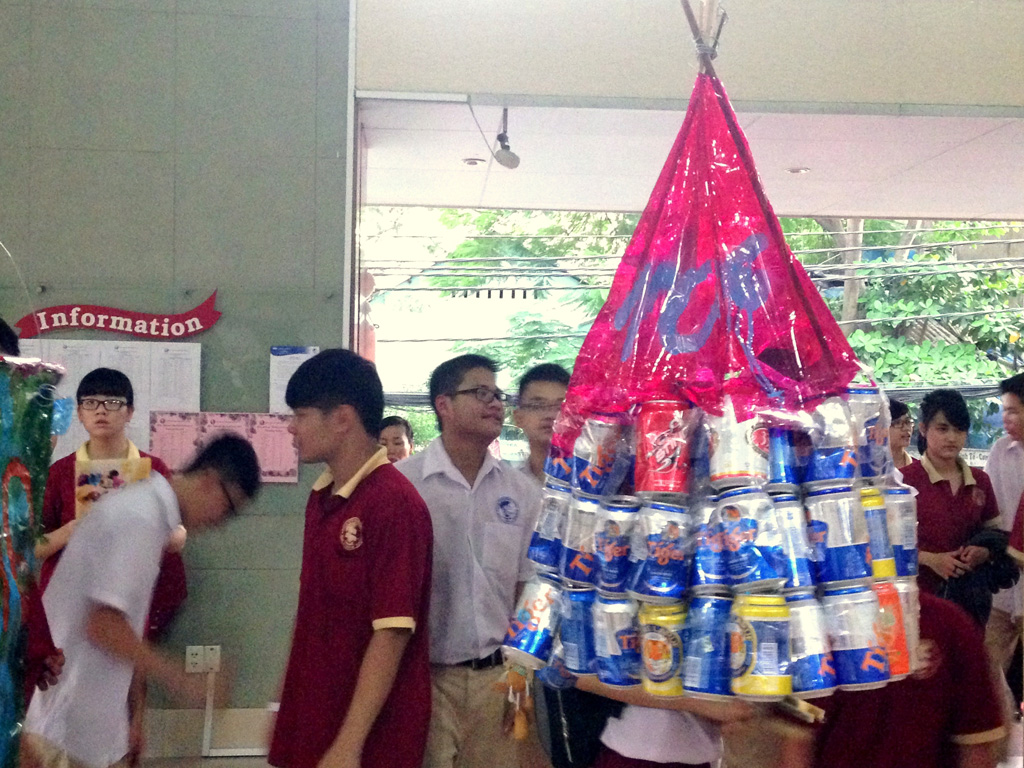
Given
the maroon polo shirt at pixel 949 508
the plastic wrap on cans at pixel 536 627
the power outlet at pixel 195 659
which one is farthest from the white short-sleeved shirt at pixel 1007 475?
the plastic wrap on cans at pixel 536 627

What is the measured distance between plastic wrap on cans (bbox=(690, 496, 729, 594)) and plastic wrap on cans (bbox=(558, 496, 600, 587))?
0.15 metres

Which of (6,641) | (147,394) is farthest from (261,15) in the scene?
(6,641)

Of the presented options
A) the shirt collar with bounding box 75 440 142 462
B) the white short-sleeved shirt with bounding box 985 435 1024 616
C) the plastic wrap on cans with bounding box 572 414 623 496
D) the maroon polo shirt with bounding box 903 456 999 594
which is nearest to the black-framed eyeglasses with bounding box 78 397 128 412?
the shirt collar with bounding box 75 440 142 462

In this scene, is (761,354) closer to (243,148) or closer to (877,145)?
(243,148)

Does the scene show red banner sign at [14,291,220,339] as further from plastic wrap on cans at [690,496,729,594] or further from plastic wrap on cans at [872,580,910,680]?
plastic wrap on cans at [872,580,910,680]

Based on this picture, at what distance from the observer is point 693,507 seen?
4.55ft

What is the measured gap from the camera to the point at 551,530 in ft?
4.96

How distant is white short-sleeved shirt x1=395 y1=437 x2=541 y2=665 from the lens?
2502 millimetres

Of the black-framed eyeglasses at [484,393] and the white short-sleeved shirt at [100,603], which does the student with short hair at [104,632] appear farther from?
the black-framed eyeglasses at [484,393]

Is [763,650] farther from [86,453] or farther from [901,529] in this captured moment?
[86,453]

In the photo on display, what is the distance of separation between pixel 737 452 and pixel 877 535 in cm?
24

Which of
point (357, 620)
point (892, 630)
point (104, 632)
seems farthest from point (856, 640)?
point (104, 632)

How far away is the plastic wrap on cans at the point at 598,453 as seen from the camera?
4.69 feet

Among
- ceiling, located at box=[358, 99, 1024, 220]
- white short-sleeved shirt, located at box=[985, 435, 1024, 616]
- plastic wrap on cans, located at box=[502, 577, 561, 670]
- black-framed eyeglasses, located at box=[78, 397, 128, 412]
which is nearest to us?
plastic wrap on cans, located at box=[502, 577, 561, 670]
